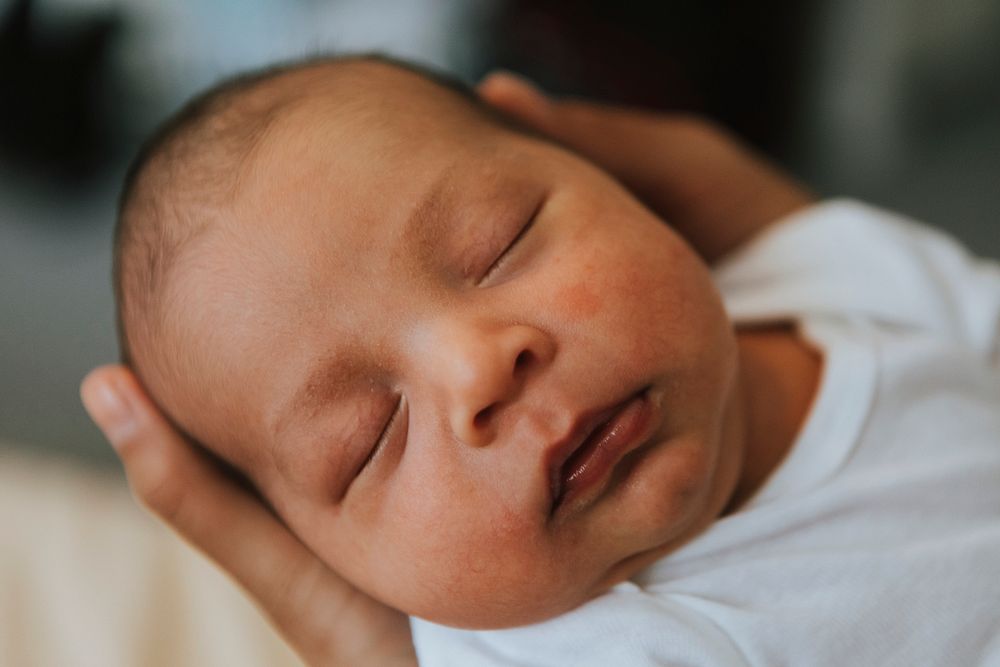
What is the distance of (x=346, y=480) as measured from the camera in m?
0.89

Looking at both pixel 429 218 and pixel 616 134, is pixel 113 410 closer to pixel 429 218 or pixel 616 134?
pixel 429 218

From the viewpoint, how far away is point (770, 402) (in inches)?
42.8

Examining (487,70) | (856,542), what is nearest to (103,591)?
(856,542)

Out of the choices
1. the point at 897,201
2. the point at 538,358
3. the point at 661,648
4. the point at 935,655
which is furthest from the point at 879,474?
the point at 897,201

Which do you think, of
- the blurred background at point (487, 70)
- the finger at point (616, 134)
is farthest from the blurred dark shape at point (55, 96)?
the finger at point (616, 134)

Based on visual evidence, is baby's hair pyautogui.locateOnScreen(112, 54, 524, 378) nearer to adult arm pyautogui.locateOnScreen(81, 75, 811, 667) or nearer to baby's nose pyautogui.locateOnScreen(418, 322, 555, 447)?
adult arm pyautogui.locateOnScreen(81, 75, 811, 667)

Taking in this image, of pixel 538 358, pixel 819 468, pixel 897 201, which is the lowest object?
pixel 897 201

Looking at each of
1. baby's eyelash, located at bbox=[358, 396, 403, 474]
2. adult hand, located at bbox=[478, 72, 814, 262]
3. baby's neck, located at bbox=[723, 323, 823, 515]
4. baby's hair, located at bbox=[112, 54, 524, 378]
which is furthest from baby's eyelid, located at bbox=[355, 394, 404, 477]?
adult hand, located at bbox=[478, 72, 814, 262]

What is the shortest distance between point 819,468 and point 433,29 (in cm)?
144

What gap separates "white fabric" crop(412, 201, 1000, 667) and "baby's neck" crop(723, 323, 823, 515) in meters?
0.03

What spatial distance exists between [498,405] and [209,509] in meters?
0.41

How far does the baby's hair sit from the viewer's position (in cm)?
90

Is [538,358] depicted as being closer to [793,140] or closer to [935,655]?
[935,655]

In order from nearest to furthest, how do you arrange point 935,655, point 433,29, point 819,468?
point 935,655, point 819,468, point 433,29
